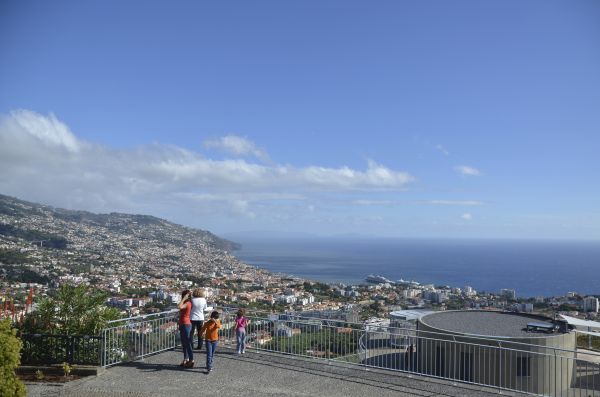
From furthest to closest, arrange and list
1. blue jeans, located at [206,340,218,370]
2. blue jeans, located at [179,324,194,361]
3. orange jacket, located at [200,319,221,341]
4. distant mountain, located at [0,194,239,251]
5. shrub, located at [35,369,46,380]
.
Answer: distant mountain, located at [0,194,239,251] < blue jeans, located at [179,324,194,361] < orange jacket, located at [200,319,221,341] < blue jeans, located at [206,340,218,370] < shrub, located at [35,369,46,380]

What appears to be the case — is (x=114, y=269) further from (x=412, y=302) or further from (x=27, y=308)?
(x=27, y=308)

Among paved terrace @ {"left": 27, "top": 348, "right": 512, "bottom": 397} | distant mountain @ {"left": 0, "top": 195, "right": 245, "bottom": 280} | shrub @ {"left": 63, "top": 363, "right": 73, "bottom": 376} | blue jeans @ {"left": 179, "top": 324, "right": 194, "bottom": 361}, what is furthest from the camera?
distant mountain @ {"left": 0, "top": 195, "right": 245, "bottom": 280}

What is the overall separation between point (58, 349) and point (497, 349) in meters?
9.81

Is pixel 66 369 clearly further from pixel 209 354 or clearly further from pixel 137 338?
pixel 209 354

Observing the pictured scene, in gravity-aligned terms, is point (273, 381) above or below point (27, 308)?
below

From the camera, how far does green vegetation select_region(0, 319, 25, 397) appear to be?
19.9 ft

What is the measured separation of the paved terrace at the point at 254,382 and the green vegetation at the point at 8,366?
82.8 inches

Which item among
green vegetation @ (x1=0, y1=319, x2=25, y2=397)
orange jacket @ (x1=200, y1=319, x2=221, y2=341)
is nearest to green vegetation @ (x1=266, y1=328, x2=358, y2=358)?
orange jacket @ (x1=200, y1=319, x2=221, y2=341)

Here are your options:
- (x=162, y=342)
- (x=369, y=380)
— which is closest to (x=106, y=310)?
(x=162, y=342)

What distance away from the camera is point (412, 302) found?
46344 mm

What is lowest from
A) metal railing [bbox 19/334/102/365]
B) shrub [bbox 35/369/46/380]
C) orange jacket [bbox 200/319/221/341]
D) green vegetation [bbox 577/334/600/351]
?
green vegetation [bbox 577/334/600/351]

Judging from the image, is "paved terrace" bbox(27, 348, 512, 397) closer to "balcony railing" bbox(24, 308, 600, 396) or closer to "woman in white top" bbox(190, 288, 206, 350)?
"balcony railing" bbox(24, 308, 600, 396)

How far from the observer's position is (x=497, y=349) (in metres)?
11.3

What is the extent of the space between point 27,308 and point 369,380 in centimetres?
814
